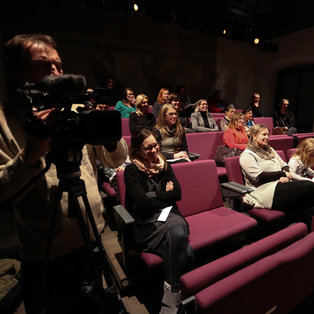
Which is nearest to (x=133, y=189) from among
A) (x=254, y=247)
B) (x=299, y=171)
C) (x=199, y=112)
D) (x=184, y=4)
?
(x=254, y=247)

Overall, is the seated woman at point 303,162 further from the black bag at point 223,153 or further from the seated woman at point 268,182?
the black bag at point 223,153

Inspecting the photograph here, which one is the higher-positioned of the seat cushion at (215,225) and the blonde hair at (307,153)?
the blonde hair at (307,153)

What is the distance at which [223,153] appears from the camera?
300 cm

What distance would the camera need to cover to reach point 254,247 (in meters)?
0.92

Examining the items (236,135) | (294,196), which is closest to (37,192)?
(294,196)

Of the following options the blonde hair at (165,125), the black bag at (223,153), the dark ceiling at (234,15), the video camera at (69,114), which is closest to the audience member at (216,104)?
the dark ceiling at (234,15)

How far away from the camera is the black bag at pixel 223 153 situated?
9.64 feet

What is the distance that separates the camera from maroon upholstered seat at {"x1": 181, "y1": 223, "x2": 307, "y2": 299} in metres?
0.76

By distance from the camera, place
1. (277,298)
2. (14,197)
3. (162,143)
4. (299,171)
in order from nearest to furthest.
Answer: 1. (14,197)
2. (277,298)
3. (299,171)
4. (162,143)

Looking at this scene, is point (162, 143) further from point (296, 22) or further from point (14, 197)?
point (296, 22)

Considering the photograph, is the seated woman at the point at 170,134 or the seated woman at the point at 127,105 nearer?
the seated woman at the point at 170,134

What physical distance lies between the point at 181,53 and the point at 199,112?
3538mm

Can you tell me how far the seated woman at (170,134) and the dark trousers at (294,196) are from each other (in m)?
1.13

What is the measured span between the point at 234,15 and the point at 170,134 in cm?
572
